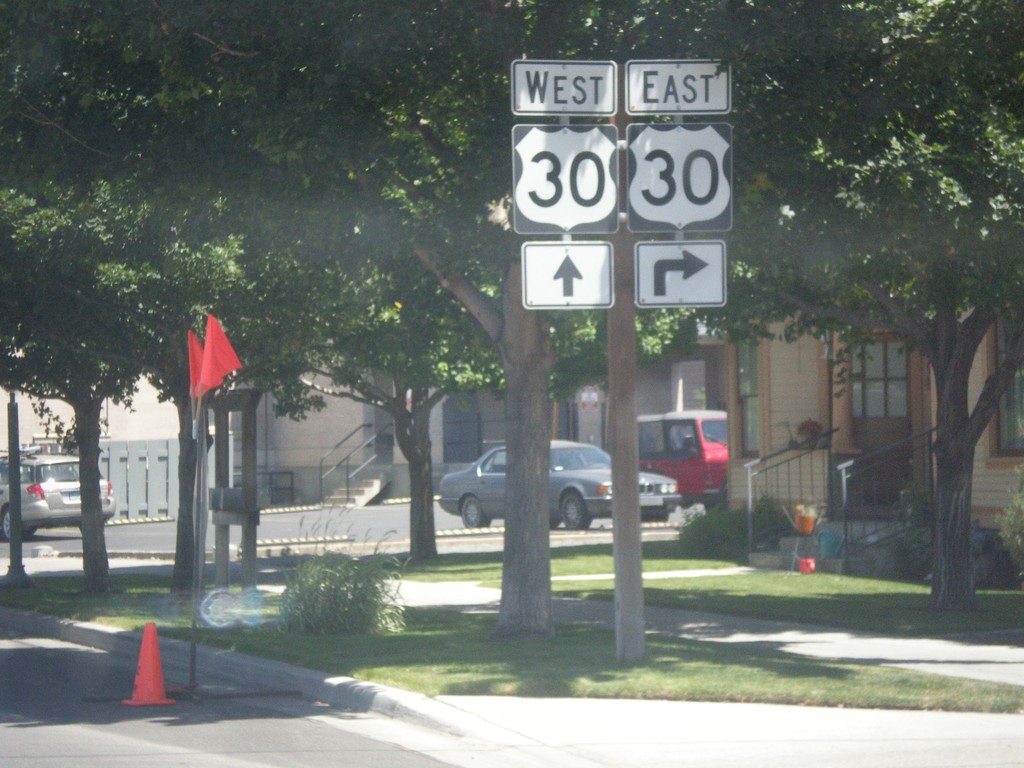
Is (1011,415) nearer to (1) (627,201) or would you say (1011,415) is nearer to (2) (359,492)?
(1) (627,201)

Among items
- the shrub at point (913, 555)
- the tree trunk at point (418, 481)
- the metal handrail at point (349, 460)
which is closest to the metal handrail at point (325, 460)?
the metal handrail at point (349, 460)

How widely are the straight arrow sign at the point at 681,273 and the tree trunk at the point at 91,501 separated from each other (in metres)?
9.59

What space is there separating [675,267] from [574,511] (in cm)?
1801

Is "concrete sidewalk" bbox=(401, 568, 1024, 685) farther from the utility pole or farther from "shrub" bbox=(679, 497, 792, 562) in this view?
"shrub" bbox=(679, 497, 792, 562)

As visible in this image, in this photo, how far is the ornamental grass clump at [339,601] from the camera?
12.4m

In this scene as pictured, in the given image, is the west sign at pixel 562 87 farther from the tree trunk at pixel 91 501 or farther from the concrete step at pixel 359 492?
the concrete step at pixel 359 492

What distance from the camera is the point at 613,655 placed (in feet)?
34.4

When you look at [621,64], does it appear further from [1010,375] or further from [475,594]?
[475,594]

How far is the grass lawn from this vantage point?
29.5 feet

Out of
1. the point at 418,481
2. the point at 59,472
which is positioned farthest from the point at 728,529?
the point at 59,472

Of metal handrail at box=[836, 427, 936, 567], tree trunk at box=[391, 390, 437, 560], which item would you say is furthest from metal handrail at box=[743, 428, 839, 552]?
tree trunk at box=[391, 390, 437, 560]

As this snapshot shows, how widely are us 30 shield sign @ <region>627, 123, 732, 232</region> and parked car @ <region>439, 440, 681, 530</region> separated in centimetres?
1660

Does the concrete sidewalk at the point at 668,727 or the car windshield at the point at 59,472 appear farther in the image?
the car windshield at the point at 59,472

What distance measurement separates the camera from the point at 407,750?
316 inches
